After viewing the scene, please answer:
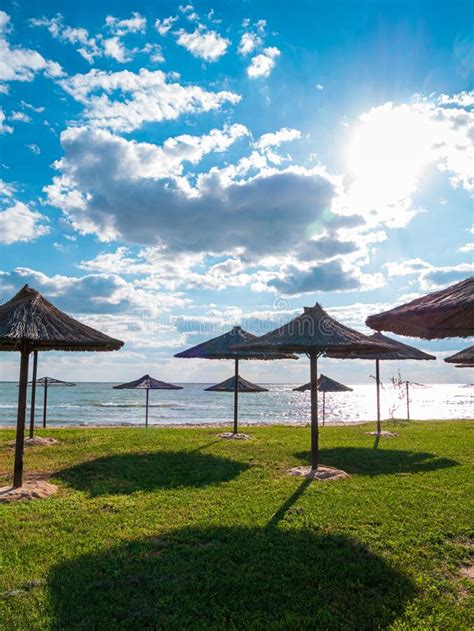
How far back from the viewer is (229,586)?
4.25m

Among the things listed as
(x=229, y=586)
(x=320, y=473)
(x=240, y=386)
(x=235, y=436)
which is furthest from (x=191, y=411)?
(x=229, y=586)

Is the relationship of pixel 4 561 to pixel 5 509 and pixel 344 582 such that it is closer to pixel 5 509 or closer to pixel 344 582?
pixel 5 509

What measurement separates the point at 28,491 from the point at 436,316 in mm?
6733

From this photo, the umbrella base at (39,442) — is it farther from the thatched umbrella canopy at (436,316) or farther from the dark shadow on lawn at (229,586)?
the thatched umbrella canopy at (436,316)

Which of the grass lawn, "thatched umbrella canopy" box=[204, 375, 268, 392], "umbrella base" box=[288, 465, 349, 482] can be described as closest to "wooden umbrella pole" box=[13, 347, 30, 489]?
the grass lawn

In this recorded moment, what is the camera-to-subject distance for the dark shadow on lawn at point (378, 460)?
9641 millimetres

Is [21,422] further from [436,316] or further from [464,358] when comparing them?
[464,358]

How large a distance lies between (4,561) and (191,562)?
77.5 inches

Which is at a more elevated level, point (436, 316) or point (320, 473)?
point (436, 316)

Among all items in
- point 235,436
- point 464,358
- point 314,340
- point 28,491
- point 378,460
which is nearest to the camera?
point 28,491

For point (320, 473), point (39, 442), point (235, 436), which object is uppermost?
point (320, 473)

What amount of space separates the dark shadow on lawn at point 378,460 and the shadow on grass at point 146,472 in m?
2.24

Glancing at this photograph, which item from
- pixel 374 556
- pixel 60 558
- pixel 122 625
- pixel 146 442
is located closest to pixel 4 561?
pixel 60 558

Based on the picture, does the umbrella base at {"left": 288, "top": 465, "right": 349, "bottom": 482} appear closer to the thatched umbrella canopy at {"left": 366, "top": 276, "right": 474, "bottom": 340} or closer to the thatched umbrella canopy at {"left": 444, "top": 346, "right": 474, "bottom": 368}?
the thatched umbrella canopy at {"left": 366, "top": 276, "right": 474, "bottom": 340}
